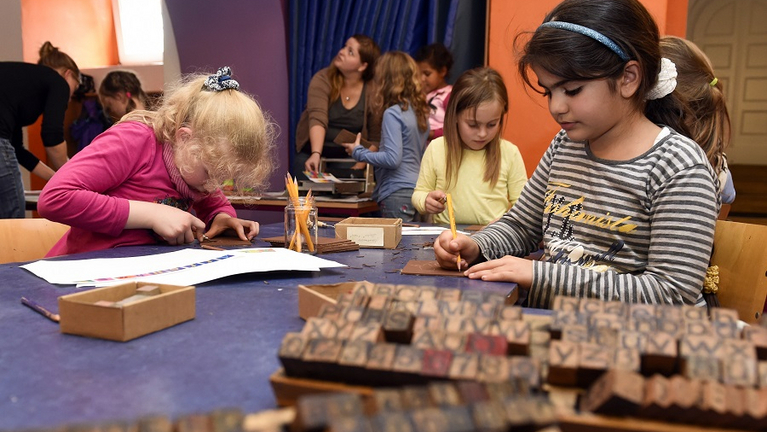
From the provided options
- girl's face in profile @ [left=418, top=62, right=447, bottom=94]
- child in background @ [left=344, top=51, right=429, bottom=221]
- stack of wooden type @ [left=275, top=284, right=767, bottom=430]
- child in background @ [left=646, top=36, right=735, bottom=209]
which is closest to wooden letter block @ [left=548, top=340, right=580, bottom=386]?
stack of wooden type @ [left=275, top=284, right=767, bottom=430]

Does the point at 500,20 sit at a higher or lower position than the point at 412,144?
higher

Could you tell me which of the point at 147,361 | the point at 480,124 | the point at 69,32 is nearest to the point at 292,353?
the point at 147,361

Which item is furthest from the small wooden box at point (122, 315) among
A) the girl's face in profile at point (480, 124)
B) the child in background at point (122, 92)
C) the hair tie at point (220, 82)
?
the child in background at point (122, 92)

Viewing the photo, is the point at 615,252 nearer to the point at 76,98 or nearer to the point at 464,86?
the point at 464,86

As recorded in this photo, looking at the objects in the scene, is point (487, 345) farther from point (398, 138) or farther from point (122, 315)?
point (398, 138)

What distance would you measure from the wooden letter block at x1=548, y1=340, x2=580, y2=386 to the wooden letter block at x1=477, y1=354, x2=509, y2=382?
0.05 meters

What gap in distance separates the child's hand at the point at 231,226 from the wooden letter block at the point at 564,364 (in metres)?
1.39

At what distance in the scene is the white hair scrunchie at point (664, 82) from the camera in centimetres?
151

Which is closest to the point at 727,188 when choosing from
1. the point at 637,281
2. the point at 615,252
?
the point at 615,252

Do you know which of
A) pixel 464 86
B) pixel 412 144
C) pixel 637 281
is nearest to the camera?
pixel 637 281

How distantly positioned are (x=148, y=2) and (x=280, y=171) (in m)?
3.03

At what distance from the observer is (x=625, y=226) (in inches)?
56.6

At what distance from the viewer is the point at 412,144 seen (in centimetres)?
359

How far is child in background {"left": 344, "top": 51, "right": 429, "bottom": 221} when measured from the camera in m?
3.48
